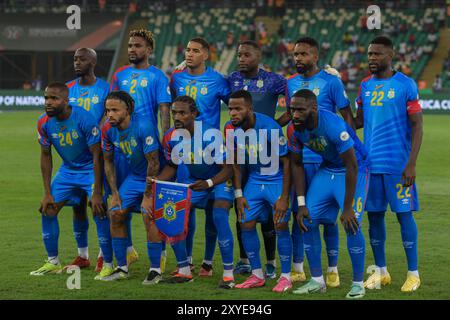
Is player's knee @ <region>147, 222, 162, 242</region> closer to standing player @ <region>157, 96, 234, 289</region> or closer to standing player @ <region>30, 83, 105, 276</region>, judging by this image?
standing player @ <region>157, 96, 234, 289</region>

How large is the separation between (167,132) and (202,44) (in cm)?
119

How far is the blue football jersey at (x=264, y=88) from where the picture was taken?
942 centimetres

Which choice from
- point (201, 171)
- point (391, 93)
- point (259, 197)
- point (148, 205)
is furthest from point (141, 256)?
point (391, 93)

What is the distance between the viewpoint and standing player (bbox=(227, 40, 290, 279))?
930 centimetres

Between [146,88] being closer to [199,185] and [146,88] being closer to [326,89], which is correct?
[199,185]

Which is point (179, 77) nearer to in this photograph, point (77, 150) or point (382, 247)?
point (77, 150)

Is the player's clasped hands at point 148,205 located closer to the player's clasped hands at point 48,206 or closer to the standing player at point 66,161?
the standing player at point 66,161

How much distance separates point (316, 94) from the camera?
355 inches

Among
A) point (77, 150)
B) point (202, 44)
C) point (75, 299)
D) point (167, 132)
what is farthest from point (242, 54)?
point (75, 299)

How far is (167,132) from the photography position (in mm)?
9031

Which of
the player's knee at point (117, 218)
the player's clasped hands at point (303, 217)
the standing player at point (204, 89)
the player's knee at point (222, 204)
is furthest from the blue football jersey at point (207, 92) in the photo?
the player's clasped hands at point (303, 217)

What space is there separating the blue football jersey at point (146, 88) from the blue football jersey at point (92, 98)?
15cm

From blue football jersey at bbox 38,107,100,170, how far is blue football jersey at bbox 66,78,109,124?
0.54m

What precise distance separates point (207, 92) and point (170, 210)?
1.50 m
